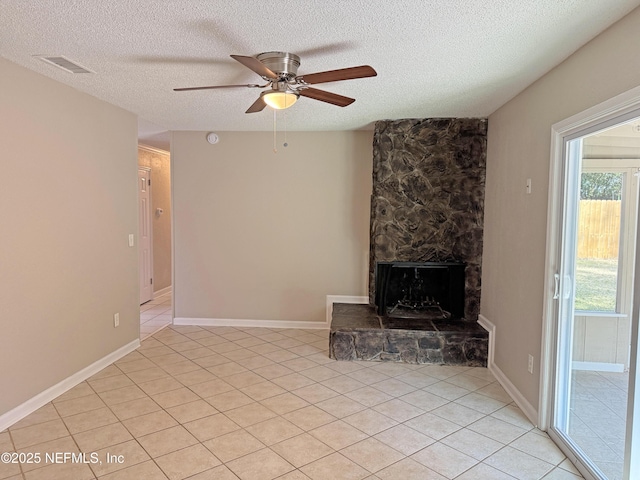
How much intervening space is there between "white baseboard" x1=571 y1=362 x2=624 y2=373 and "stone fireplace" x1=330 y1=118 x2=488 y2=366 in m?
1.40

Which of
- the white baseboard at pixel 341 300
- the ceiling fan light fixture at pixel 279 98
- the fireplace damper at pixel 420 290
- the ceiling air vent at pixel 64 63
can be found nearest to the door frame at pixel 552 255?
the fireplace damper at pixel 420 290

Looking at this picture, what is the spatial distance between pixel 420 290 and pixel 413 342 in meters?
0.81

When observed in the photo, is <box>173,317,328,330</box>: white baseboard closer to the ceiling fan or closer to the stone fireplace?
the stone fireplace

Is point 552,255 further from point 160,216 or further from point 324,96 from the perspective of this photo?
point 160,216

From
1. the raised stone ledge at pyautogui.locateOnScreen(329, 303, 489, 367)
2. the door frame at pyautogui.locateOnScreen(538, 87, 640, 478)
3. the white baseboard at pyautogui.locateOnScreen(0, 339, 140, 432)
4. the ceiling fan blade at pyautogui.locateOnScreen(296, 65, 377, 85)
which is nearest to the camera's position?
the ceiling fan blade at pyautogui.locateOnScreen(296, 65, 377, 85)

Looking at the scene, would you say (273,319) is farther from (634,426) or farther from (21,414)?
(634,426)

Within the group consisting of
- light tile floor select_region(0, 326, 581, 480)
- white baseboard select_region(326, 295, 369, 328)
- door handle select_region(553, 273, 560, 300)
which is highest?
door handle select_region(553, 273, 560, 300)

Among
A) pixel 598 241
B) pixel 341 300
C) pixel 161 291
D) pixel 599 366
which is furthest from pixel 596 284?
pixel 161 291

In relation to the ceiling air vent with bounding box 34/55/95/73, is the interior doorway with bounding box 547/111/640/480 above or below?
below

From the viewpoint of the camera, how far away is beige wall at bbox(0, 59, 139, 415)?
8.69 ft

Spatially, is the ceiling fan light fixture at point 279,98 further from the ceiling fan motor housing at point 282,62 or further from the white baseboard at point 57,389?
the white baseboard at point 57,389

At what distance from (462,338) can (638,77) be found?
8.49 feet

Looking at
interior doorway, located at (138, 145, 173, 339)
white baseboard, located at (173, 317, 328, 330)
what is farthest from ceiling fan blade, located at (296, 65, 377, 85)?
interior doorway, located at (138, 145, 173, 339)

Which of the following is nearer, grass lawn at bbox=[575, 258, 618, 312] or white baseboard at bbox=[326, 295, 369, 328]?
grass lawn at bbox=[575, 258, 618, 312]
